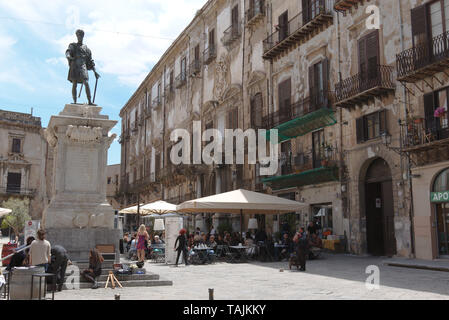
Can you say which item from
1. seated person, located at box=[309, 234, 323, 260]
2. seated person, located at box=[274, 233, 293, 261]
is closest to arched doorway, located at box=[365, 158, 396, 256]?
seated person, located at box=[309, 234, 323, 260]

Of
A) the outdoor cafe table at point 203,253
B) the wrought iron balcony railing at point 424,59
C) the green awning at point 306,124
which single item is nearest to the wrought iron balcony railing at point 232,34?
the green awning at point 306,124

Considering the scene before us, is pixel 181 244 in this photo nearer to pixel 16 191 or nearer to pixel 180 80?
pixel 180 80

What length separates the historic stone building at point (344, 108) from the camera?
1595 centimetres

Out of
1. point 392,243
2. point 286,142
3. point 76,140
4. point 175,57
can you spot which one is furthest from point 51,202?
point 175,57

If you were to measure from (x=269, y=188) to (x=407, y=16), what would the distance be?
11262mm

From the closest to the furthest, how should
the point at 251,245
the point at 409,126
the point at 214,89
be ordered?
the point at 409,126, the point at 251,245, the point at 214,89

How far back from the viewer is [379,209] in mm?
19078

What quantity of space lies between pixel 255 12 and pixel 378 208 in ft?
46.0

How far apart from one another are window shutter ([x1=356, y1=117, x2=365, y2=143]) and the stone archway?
964 mm

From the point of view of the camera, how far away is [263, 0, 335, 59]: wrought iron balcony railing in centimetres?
Answer: 2161

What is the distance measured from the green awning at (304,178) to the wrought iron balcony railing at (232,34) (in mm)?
9869

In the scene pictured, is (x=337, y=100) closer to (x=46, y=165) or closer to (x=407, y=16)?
(x=407, y=16)

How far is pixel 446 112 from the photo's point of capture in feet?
50.0
